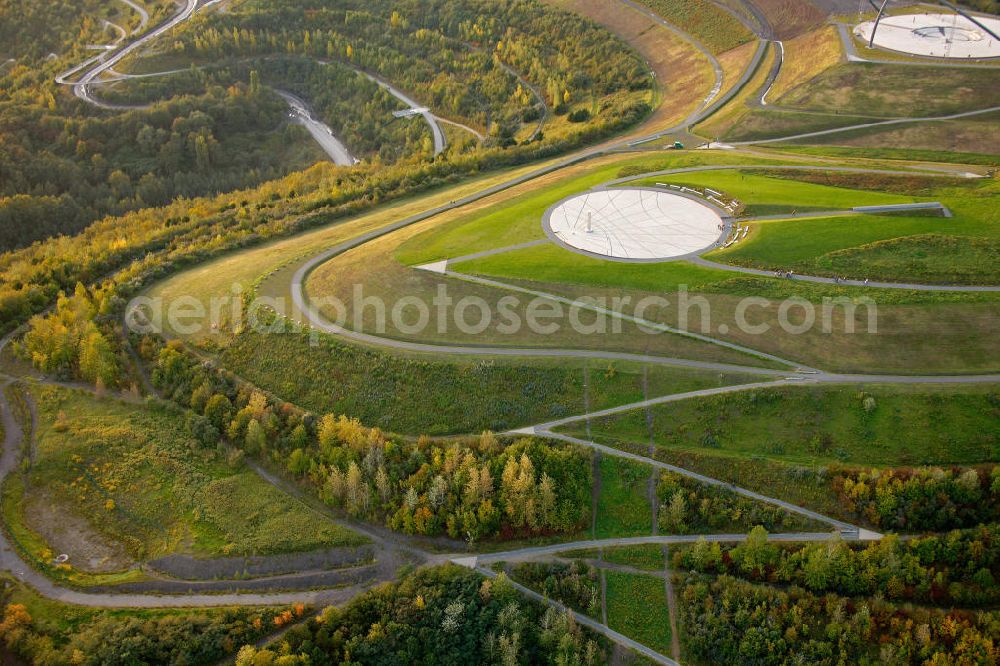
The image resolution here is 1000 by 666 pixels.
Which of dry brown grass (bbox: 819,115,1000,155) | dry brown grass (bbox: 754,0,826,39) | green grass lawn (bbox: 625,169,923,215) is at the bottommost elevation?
green grass lawn (bbox: 625,169,923,215)

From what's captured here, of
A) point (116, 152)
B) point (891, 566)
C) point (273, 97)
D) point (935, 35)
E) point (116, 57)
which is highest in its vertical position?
point (116, 57)

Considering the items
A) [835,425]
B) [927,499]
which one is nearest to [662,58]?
[835,425]

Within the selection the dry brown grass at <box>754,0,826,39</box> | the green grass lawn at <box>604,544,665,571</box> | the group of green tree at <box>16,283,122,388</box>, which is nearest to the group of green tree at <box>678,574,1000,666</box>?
the green grass lawn at <box>604,544,665,571</box>

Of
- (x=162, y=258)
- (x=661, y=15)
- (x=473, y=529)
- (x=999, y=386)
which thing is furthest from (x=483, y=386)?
(x=661, y=15)

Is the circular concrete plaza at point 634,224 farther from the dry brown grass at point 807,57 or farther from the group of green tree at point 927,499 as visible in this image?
the dry brown grass at point 807,57

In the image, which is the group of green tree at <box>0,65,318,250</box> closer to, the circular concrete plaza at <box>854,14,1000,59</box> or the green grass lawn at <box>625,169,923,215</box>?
the green grass lawn at <box>625,169,923,215</box>

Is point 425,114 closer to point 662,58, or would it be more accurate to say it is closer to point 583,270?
point 662,58

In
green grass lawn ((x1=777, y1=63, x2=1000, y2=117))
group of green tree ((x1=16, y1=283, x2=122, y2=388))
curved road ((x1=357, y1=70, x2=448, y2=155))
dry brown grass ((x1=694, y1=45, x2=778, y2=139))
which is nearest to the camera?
group of green tree ((x1=16, y1=283, x2=122, y2=388))
